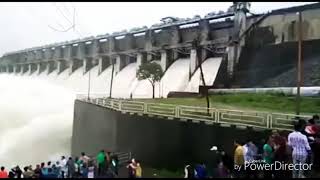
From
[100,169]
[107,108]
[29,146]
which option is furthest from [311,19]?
[100,169]

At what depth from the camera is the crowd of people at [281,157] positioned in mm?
7609

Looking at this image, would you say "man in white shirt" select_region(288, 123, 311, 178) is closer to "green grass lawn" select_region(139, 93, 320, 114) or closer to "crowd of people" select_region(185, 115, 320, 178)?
"crowd of people" select_region(185, 115, 320, 178)

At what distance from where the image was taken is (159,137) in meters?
14.3

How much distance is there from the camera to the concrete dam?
1444 centimetres

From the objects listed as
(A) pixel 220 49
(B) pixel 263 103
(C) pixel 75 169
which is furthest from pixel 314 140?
(A) pixel 220 49

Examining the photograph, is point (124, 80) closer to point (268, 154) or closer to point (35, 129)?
point (35, 129)

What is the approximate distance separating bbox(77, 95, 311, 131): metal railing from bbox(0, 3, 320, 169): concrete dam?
1.13 ft

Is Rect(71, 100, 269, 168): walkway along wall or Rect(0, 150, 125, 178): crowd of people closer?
Rect(0, 150, 125, 178): crowd of people

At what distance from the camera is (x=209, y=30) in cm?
3600

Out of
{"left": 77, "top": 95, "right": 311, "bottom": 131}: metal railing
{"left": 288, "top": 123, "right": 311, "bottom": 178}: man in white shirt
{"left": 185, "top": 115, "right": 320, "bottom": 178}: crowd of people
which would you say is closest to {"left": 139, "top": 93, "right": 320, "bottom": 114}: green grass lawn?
{"left": 77, "top": 95, "right": 311, "bottom": 131}: metal railing

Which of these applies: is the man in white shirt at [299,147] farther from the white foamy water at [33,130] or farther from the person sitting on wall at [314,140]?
the white foamy water at [33,130]

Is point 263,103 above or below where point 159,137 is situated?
above

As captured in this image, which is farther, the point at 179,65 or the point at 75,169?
the point at 179,65

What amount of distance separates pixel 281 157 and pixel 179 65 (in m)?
29.9
